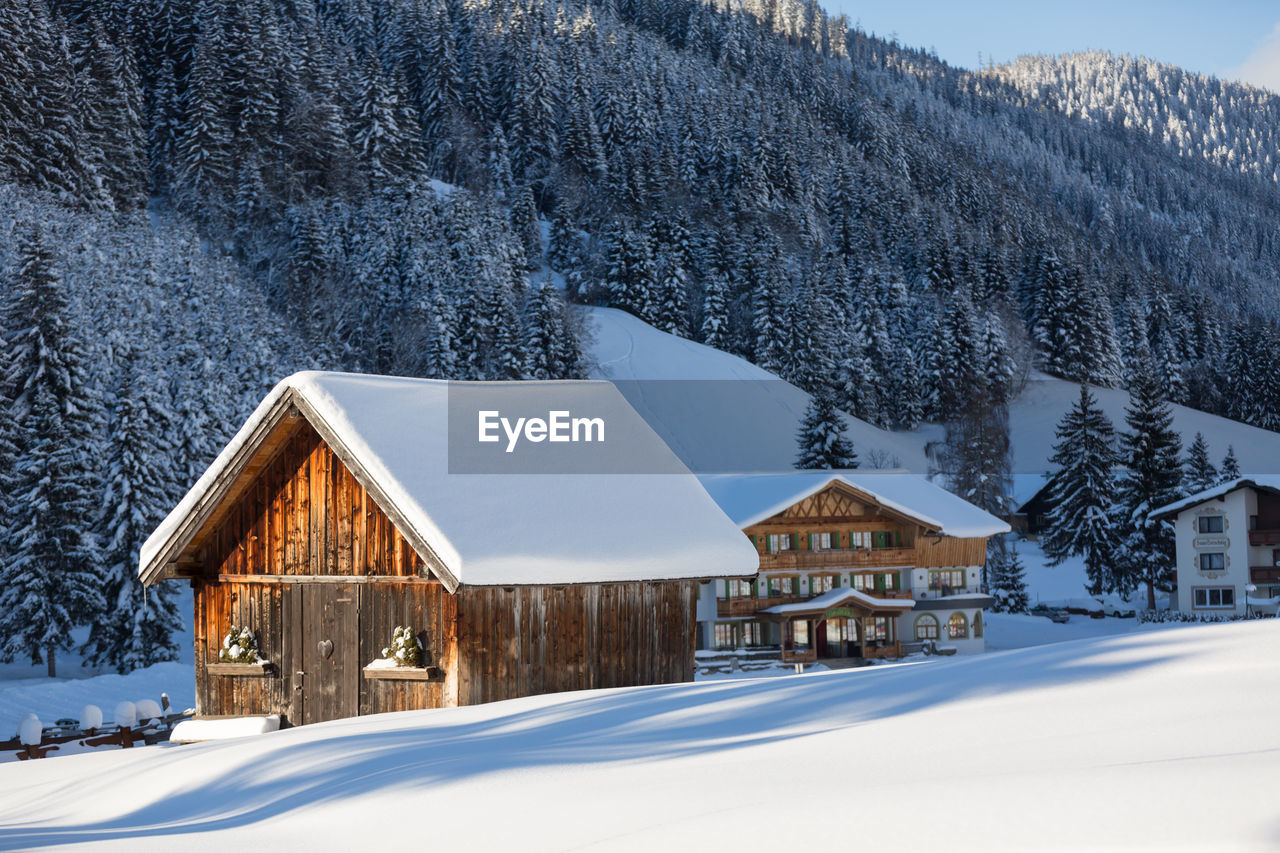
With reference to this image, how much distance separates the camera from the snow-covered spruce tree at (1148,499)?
64188 millimetres

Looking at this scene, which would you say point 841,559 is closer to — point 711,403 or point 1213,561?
point 1213,561

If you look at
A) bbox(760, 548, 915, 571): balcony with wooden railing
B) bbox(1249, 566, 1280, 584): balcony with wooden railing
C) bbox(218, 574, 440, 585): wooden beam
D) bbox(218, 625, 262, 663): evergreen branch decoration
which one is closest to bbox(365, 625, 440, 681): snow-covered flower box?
bbox(218, 574, 440, 585): wooden beam

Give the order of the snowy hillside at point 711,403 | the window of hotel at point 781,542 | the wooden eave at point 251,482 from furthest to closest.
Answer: the snowy hillside at point 711,403, the window of hotel at point 781,542, the wooden eave at point 251,482

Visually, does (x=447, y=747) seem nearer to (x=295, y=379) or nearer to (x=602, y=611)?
(x=602, y=611)

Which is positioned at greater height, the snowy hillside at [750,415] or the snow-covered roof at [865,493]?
the snowy hillside at [750,415]

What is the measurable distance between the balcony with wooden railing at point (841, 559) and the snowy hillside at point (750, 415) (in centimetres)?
2906

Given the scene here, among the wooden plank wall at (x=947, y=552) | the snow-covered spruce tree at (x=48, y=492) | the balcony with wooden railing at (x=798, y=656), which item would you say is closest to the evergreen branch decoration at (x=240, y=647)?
the snow-covered spruce tree at (x=48, y=492)

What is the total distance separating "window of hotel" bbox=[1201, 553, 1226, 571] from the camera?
58.8 m

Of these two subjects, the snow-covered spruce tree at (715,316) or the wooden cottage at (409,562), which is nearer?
the wooden cottage at (409,562)

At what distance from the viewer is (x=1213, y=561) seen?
5916 cm

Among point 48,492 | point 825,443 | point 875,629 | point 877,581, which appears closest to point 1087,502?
point 825,443

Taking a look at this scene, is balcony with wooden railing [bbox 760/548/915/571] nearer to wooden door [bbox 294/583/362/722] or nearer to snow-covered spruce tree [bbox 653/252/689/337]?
wooden door [bbox 294/583/362/722]

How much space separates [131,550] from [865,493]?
29954 mm

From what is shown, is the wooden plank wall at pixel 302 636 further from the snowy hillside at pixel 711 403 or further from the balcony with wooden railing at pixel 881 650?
the snowy hillside at pixel 711 403
